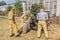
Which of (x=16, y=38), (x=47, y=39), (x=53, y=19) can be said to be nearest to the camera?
(x=47, y=39)

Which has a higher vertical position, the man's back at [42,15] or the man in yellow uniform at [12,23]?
the man's back at [42,15]

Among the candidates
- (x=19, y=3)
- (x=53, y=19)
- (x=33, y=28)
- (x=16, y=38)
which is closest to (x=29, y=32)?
(x=33, y=28)

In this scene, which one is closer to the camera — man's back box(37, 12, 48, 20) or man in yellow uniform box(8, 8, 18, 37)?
man's back box(37, 12, 48, 20)

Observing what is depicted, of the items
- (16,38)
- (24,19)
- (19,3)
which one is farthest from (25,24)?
(19,3)

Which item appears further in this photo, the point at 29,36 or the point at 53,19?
the point at 53,19

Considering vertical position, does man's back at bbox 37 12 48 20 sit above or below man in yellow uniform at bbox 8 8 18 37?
above

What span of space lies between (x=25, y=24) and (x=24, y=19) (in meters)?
0.30

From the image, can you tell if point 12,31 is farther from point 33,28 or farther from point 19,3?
point 19,3

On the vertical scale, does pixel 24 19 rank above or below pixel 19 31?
above

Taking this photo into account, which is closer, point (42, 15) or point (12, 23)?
point (42, 15)

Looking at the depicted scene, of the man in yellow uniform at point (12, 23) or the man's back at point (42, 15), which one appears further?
the man in yellow uniform at point (12, 23)

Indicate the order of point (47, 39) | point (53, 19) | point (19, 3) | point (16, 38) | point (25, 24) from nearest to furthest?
1. point (47, 39)
2. point (16, 38)
3. point (25, 24)
4. point (53, 19)
5. point (19, 3)

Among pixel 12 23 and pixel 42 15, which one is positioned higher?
pixel 42 15

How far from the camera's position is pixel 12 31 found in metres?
10.3
